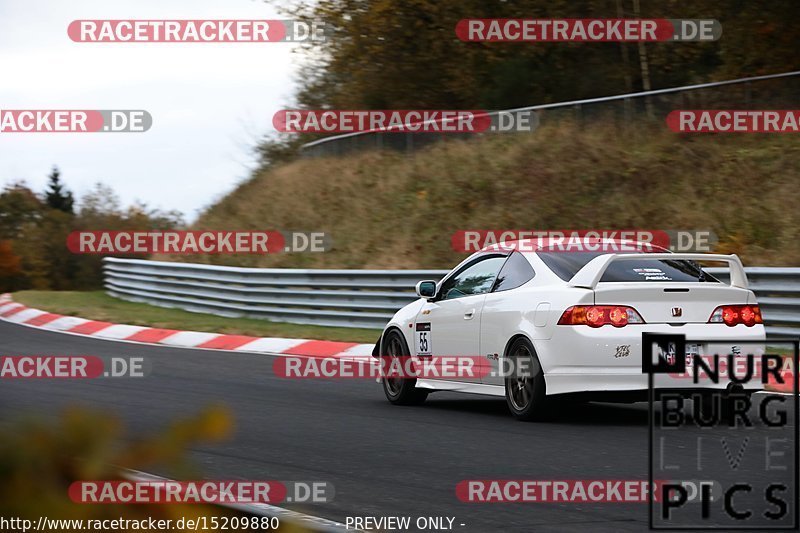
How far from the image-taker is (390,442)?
8.40m

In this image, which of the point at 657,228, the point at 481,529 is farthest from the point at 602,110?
the point at 481,529

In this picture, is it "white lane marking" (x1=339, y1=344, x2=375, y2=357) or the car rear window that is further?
"white lane marking" (x1=339, y1=344, x2=375, y2=357)

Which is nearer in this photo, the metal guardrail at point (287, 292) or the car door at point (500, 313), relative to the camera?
the car door at point (500, 313)

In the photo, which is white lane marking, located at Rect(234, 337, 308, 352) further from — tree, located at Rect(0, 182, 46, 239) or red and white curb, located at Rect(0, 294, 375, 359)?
tree, located at Rect(0, 182, 46, 239)

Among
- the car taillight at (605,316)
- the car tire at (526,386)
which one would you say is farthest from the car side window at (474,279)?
the car taillight at (605,316)

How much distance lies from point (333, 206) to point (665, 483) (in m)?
26.0

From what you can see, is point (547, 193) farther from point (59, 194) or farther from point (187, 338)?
point (59, 194)

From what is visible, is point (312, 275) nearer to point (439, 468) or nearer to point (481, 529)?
point (439, 468)

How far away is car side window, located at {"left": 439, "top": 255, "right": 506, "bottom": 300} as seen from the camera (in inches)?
400

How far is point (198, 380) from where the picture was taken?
12.9 meters

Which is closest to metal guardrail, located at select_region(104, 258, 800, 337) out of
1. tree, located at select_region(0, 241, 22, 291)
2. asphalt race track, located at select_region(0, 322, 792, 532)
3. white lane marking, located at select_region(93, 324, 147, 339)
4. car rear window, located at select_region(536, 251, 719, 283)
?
white lane marking, located at select_region(93, 324, 147, 339)

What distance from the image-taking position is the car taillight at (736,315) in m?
8.93

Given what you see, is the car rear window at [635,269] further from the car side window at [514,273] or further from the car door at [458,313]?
the car door at [458,313]

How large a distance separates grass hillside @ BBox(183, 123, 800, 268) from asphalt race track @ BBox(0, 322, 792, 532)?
391 inches
